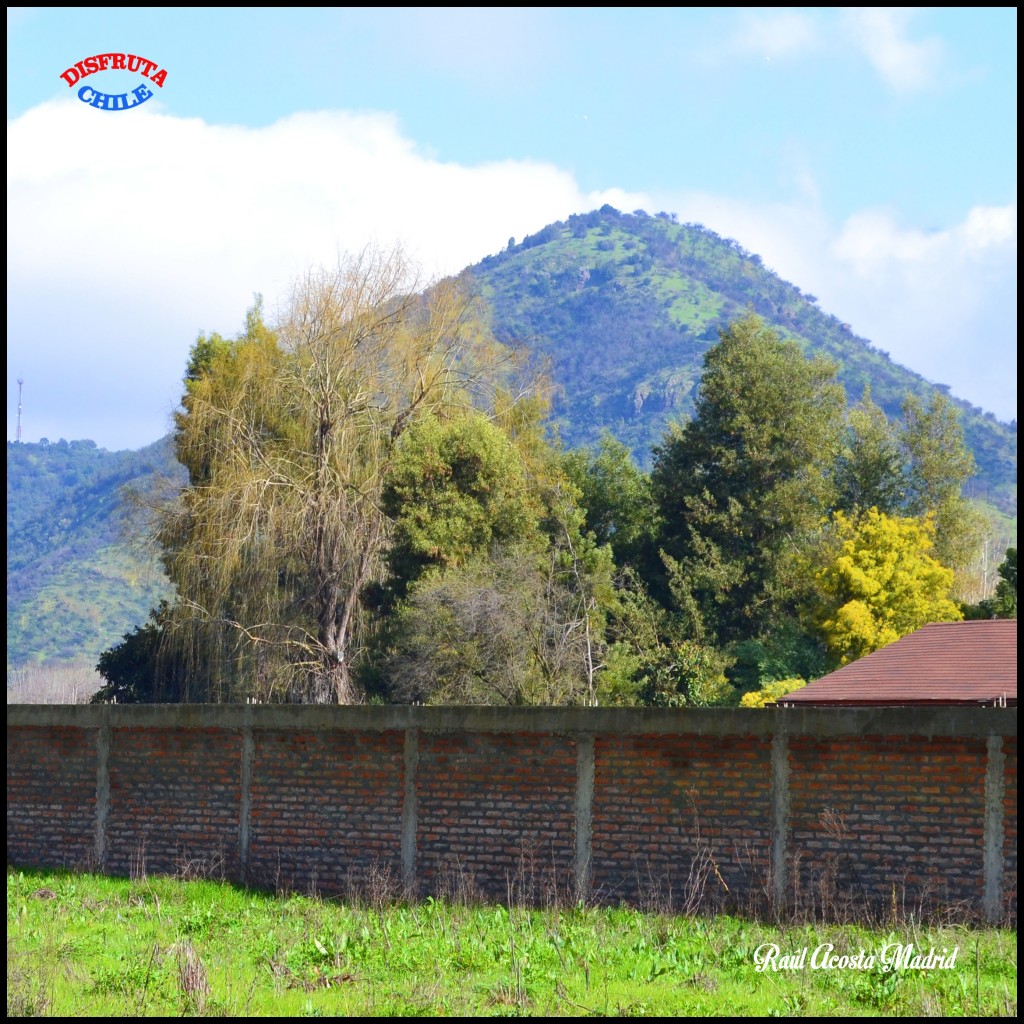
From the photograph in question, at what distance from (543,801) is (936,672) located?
949 cm

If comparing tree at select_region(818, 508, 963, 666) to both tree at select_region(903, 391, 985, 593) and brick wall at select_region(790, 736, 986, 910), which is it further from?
brick wall at select_region(790, 736, 986, 910)

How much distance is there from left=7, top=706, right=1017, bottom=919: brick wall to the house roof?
23.6 feet

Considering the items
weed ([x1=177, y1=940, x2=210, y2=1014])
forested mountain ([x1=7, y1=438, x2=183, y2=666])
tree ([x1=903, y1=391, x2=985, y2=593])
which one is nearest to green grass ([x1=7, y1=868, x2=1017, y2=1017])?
weed ([x1=177, y1=940, x2=210, y2=1014])

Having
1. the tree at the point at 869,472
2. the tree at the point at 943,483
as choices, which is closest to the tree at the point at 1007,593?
the tree at the point at 943,483

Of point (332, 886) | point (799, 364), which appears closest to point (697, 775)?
point (332, 886)

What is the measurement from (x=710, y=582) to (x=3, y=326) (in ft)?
109

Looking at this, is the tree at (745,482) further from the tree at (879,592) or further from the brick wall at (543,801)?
the brick wall at (543,801)

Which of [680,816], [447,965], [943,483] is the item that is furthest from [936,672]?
[943,483]

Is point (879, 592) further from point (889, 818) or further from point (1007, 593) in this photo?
point (889, 818)

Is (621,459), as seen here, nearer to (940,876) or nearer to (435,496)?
(435,496)

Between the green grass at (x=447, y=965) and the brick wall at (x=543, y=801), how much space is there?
19.6 inches

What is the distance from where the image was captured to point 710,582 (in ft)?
129

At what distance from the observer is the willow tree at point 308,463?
30.4 metres

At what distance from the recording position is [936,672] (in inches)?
795
